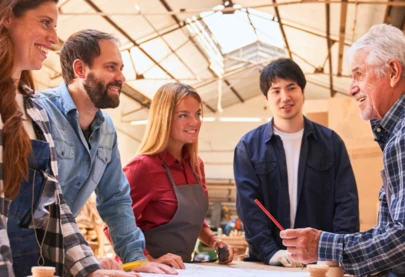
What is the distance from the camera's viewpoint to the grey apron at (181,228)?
2.70 meters

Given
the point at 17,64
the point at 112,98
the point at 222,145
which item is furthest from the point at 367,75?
the point at 222,145

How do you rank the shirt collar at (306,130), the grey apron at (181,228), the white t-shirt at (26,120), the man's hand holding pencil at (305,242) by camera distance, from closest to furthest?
→ the white t-shirt at (26,120) → the man's hand holding pencil at (305,242) → the grey apron at (181,228) → the shirt collar at (306,130)

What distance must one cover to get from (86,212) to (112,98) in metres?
7.44

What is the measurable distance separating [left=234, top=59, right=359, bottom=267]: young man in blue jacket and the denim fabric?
1.45m

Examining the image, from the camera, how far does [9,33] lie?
1696 millimetres

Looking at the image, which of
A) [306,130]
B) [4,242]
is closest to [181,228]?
[306,130]

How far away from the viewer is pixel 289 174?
302 cm

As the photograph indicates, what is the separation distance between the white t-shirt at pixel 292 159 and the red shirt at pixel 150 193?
65 centimetres

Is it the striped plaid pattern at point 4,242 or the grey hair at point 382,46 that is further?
the grey hair at point 382,46

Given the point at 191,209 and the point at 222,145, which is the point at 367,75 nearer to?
the point at 191,209

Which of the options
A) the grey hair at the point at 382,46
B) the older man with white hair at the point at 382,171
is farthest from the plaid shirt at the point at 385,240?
the grey hair at the point at 382,46

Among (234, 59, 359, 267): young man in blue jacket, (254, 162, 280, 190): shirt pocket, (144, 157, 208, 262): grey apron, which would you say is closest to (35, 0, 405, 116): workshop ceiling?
(234, 59, 359, 267): young man in blue jacket

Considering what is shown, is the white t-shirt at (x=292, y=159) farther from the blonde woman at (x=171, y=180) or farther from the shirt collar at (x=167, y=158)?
the shirt collar at (x=167, y=158)

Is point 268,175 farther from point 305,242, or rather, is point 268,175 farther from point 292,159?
point 305,242
